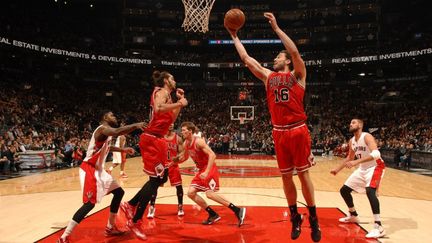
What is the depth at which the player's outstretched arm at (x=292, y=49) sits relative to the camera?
388cm

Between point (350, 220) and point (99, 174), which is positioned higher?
point (99, 174)

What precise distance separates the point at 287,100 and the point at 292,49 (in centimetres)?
58

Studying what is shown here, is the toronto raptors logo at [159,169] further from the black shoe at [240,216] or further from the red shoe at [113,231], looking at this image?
the black shoe at [240,216]

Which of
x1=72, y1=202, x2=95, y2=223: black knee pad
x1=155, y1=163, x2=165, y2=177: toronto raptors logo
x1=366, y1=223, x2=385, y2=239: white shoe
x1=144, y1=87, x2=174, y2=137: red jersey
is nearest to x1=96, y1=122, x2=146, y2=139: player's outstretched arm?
x1=144, y1=87, x2=174, y2=137: red jersey

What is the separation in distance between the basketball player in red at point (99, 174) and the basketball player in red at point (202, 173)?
1.35m

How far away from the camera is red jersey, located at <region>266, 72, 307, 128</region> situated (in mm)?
4094

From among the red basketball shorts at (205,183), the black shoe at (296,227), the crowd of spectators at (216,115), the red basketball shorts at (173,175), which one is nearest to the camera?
the black shoe at (296,227)

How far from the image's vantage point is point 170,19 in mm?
39688

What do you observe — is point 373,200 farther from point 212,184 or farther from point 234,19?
point 234,19

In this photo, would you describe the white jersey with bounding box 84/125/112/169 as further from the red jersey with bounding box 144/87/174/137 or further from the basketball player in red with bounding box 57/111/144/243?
the red jersey with bounding box 144/87/174/137

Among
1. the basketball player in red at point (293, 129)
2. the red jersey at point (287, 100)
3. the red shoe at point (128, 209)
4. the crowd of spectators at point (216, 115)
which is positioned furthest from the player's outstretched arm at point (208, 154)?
the crowd of spectators at point (216, 115)

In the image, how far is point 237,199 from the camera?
8.27m

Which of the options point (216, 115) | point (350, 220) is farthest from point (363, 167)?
point (216, 115)

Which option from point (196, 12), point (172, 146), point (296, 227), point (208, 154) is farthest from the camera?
point (196, 12)
